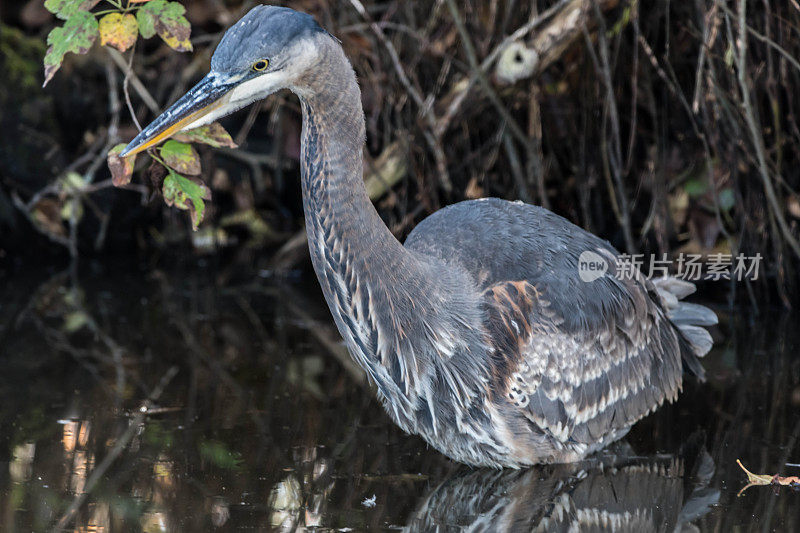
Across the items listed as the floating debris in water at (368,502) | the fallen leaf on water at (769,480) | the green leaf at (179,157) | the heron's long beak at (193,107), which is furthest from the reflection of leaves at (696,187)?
the heron's long beak at (193,107)

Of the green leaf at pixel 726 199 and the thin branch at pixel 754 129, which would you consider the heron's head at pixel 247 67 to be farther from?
the green leaf at pixel 726 199

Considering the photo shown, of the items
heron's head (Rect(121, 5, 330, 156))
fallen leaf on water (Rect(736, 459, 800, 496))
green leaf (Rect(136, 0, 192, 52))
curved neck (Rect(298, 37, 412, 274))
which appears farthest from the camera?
fallen leaf on water (Rect(736, 459, 800, 496))

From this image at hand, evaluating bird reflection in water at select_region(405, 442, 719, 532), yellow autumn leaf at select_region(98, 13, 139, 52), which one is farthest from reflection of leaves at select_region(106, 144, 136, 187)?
bird reflection in water at select_region(405, 442, 719, 532)

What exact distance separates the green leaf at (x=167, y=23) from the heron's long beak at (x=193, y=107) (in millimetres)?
359

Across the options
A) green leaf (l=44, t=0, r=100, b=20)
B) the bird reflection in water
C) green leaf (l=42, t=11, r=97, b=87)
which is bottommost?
the bird reflection in water

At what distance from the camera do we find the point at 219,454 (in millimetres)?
4156

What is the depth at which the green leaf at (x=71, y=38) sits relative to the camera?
3.50 meters

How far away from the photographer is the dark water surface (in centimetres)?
365

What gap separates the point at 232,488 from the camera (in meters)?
3.81

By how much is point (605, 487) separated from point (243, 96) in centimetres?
215

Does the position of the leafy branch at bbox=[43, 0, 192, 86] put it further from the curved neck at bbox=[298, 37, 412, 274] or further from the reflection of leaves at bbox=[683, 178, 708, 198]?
the reflection of leaves at bbox=[683, 178, 708, 198]

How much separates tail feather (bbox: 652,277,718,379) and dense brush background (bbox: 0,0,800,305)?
1062 millimetres

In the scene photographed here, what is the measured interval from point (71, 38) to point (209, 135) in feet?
1.95

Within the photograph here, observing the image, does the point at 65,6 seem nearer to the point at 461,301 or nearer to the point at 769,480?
the point at 461,301
